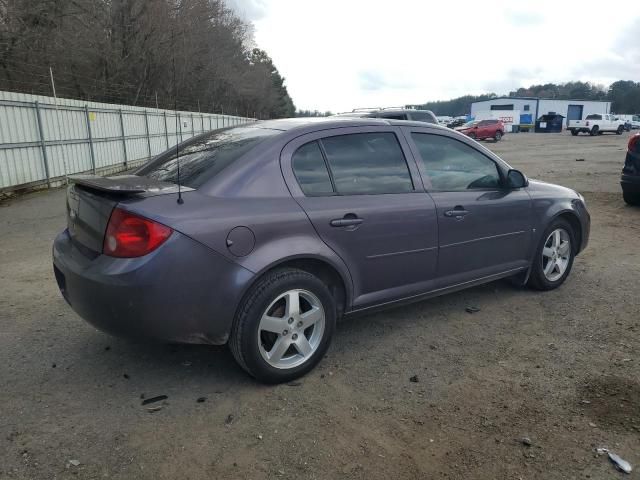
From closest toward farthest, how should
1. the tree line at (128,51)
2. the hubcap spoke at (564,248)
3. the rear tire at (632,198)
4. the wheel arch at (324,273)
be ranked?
the wheel arch at (324,273)
the hubcap spoke at (564,248)
the rear tire at (632,198)
the tree line at (128,51)

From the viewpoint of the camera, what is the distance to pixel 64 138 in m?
12.9

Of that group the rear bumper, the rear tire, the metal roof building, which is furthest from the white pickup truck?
the rear bumper

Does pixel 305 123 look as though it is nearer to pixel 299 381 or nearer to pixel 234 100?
pixel 299 381

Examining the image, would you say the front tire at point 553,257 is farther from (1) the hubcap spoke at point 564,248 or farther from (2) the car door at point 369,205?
(2) the car door at point 369,205

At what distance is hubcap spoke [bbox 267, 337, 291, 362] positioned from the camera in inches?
120

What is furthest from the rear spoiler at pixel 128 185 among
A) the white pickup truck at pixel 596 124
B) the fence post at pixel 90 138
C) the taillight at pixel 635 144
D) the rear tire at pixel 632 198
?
the white pickup truck at pixel 596 124

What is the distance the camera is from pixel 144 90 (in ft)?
96.9

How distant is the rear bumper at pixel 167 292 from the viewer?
2676mm

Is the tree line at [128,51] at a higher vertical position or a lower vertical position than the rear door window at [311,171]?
higher

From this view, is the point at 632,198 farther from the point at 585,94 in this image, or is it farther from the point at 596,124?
the point at 585,94

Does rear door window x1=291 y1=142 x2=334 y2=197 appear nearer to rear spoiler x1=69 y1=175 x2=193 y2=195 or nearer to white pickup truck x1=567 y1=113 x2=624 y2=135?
rear spoiler x1=69 y1=175 x2=193 y2=195

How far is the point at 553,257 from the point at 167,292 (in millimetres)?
3644

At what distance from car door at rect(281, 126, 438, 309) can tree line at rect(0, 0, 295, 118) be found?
546 inches

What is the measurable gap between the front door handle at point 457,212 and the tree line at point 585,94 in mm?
88760
